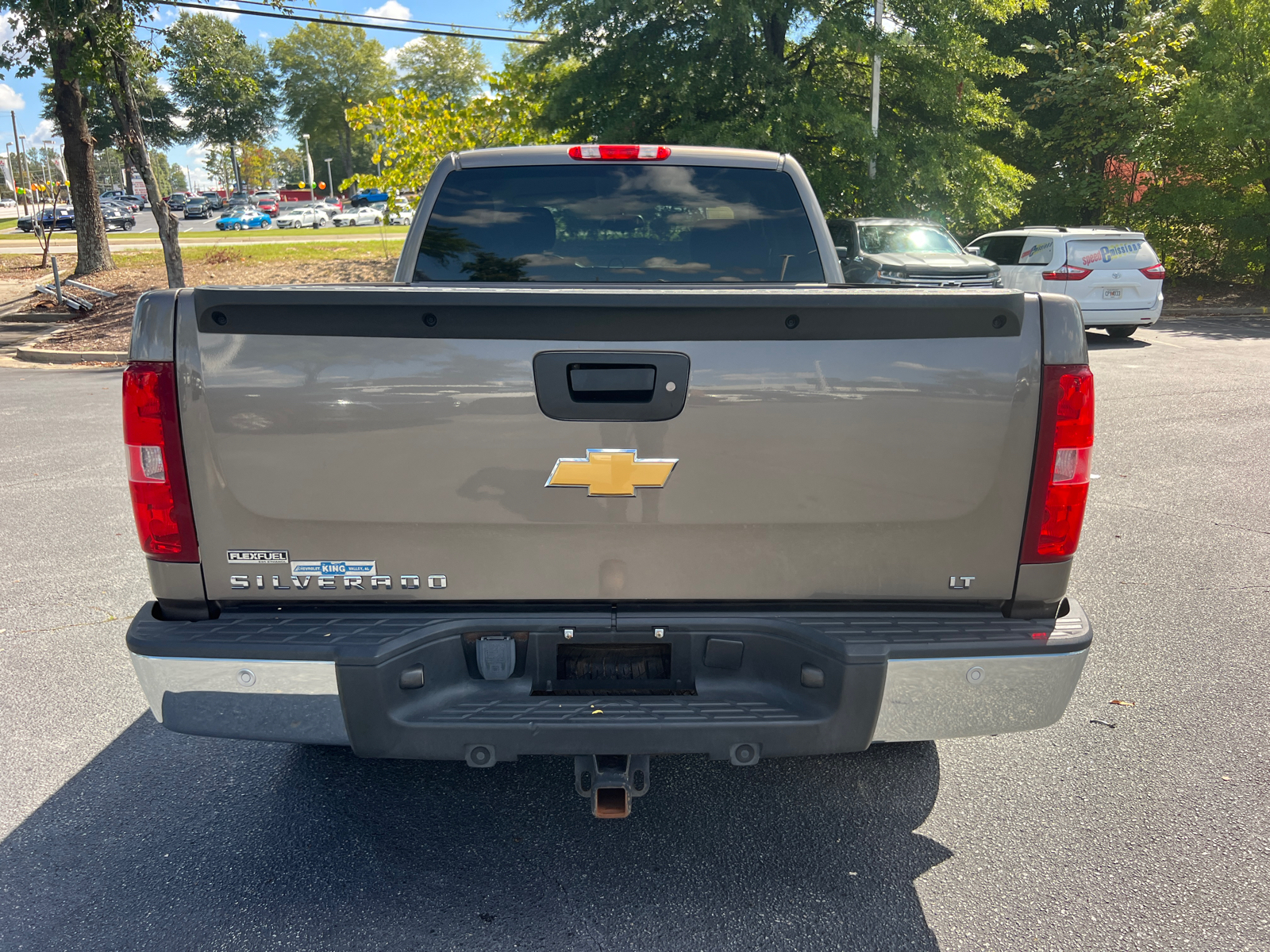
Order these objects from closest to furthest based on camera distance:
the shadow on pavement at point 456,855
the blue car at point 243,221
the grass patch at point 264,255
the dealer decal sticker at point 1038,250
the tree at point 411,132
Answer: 1. the shadow on pavement at point 456,855
2. the dealer decal sticker at point 1038,250
3. the tree at point 411,132
4. the grass patch at point 264,255
5. the blue car at point 243,221

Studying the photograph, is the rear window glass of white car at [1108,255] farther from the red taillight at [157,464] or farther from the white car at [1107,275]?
the red taillight at [157,464]

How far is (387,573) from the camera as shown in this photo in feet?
7.93

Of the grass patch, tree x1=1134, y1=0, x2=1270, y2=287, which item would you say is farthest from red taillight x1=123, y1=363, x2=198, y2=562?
tree x1=1134, y1=0, x2=1270, y2=287

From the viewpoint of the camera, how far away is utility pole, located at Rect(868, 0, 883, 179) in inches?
683

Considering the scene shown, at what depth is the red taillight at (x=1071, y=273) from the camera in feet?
48.1

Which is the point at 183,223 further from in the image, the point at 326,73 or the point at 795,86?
the point at 795,86

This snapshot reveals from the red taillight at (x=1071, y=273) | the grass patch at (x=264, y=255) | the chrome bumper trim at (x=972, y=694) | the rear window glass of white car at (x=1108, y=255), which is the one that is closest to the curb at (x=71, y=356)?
the grass patch at (x=264, y=255)

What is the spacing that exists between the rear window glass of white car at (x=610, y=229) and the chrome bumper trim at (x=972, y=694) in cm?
195

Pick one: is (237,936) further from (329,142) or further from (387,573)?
(329,142)

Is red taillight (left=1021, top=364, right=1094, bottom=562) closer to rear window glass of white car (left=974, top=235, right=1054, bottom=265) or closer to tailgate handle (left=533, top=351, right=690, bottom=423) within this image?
tailgate handle (left=533, top=351, right=690, bottom=423)

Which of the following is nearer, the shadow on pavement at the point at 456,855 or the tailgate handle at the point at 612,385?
the tailgate handle at the point at 612,385

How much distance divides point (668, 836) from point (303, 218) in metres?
66.3

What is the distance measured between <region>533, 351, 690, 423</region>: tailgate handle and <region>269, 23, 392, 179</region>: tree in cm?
10339

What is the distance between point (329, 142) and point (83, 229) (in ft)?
292
